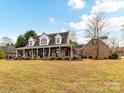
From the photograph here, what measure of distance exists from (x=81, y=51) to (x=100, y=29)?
786cm

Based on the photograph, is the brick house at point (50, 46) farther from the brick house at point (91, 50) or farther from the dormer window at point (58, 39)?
the brick house at point (91, 50)

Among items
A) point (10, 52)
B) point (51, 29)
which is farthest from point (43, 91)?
point (10, 52)

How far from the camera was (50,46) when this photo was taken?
44125 mm

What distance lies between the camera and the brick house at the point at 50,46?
4372 centimetres

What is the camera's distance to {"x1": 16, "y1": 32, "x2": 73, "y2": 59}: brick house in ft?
143

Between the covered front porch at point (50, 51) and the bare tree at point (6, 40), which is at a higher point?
the bare tree at point (6, 40)

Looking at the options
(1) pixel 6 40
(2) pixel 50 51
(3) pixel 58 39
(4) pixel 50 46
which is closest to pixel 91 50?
(3) pixel 58 39

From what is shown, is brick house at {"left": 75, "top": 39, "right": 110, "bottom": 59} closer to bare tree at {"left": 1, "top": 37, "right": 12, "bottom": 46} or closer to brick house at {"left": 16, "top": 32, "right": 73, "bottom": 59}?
brick house at {"left": 16, "top": 32, "right": 73, "bottom": 59}

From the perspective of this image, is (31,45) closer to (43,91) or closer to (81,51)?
(81,51)

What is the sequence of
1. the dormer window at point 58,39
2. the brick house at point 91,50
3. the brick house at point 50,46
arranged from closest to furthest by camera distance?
the brick house at point 50,46 < the dormer window at point 58,39 < the brick house at point 91,50

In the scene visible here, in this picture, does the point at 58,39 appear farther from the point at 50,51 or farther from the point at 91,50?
the point at 91,50

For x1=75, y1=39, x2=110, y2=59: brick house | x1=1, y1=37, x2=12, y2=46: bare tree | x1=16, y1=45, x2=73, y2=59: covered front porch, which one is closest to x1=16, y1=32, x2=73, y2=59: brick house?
x1=16, y1=45, x2=73, y2=59: covered front porch

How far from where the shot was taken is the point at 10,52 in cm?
7181

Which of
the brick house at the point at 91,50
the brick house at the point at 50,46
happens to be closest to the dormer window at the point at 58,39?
the brick house at the point at 50,46
